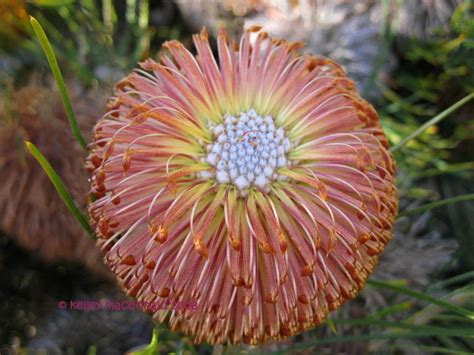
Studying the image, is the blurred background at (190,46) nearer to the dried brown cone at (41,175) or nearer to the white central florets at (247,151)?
the dried brown cone at (41,175)

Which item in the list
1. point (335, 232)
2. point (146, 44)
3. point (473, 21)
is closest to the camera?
point (335, 232)

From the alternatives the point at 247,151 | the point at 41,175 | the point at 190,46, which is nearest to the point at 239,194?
the point at 247,151

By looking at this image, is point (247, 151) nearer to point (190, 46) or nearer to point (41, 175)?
point (41, 175)

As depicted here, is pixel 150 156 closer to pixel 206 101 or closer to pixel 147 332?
pixel 206 101

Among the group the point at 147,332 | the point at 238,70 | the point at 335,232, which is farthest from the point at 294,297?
the point at 147,332

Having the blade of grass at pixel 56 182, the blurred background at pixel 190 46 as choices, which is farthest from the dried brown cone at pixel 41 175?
the blade of grass at pixel 56 182

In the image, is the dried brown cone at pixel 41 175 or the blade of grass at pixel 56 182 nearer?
the blade of grass at pixel 56 182
